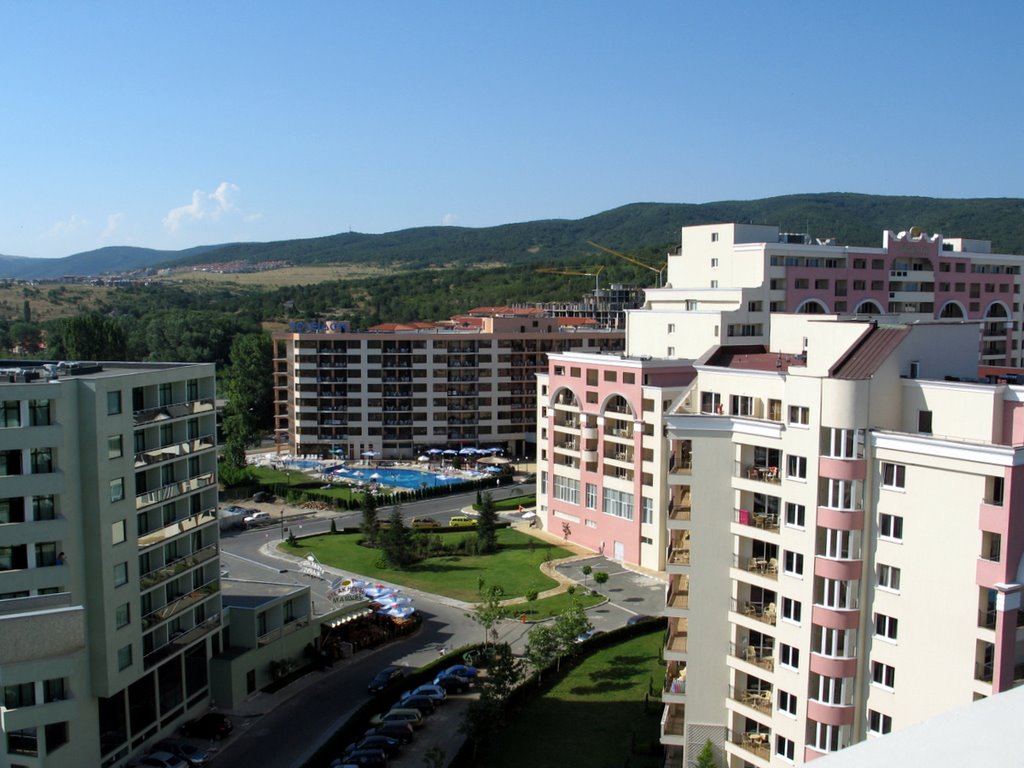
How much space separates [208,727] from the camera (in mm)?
31844

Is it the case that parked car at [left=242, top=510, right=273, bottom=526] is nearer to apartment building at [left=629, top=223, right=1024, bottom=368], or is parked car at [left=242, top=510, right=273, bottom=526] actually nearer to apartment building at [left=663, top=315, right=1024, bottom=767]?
apartment building at [left=629, top=223, right=1024, bottom=368]

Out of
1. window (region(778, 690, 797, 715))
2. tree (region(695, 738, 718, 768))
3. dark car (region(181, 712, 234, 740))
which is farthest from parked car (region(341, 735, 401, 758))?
window (region(778, 690, 797, 715))

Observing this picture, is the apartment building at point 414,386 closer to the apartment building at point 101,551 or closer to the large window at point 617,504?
the large window at point 617,504

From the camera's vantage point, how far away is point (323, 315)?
171250mm

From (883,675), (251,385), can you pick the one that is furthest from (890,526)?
(251,385)

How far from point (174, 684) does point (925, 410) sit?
2566 cm

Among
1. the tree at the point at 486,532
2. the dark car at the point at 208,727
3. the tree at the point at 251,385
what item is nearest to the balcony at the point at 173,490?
the dark car at the point at 208,727

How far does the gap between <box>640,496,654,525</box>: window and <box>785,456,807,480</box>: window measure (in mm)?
26343

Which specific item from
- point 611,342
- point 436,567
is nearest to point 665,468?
point 436,567

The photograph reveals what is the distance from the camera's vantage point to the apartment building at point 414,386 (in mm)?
86812

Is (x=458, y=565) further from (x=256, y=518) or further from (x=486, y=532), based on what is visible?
(x=256, y=518)

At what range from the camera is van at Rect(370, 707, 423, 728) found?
32.1 m

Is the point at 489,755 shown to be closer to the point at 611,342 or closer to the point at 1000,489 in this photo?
the point at 1000,489

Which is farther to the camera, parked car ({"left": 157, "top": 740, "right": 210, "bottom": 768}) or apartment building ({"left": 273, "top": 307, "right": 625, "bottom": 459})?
apartment building ({"left": 273, "top": 307, "right": 625, "bottom": 459})
